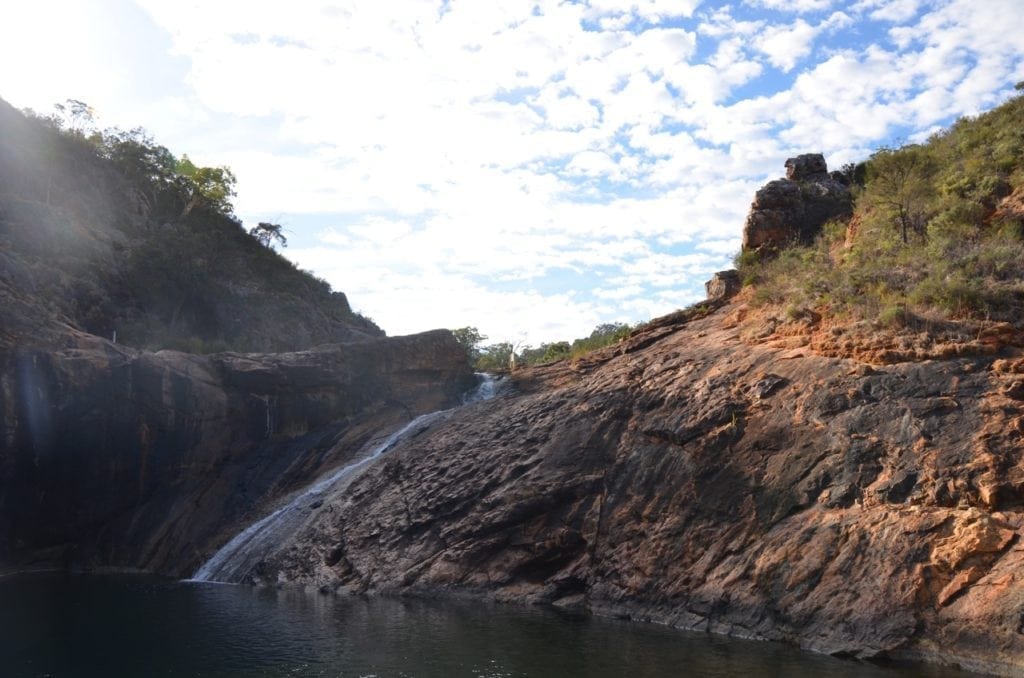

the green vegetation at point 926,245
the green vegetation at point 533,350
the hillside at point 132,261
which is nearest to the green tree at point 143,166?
the hillside at point 132,261

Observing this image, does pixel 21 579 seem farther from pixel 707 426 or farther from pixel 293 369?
pixel 707 426

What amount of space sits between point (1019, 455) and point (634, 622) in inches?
381

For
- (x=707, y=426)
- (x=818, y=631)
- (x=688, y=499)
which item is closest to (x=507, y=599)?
(x=688, y=499)

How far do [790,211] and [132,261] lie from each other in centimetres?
3489

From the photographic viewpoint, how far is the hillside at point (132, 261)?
127 ft

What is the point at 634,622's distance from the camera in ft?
70.0

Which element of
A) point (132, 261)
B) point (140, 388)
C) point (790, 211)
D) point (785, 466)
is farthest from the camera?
point (132, 261)

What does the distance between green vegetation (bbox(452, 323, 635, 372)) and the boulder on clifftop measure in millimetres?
6525

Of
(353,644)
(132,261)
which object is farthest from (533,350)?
(353,644)

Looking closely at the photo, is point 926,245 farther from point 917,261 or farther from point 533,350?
point 533,350

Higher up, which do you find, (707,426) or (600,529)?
(707,426)

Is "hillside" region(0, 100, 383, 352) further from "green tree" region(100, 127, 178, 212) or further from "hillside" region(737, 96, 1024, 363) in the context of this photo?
"hillside" region(737, 96, 1024, 363)

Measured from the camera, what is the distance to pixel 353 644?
62.4 feet

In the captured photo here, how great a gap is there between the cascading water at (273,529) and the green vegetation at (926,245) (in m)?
16.0
